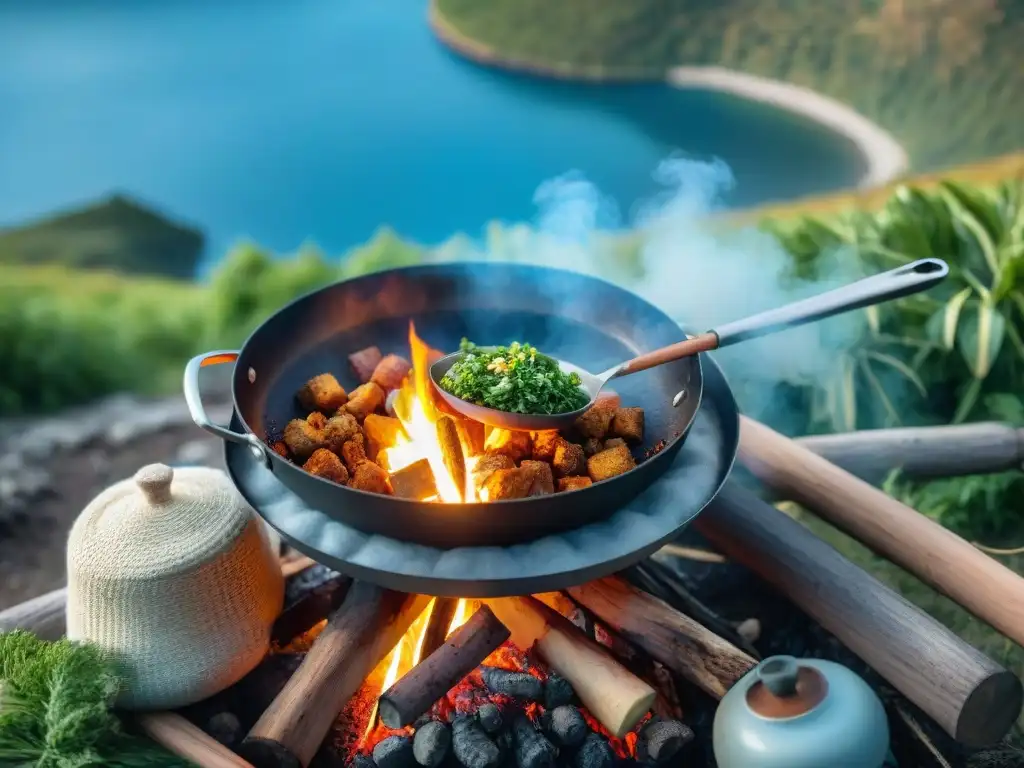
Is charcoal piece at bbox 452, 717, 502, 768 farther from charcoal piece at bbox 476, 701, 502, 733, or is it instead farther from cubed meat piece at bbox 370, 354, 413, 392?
cubed meat piece at bbox 370, 354, 413, 392

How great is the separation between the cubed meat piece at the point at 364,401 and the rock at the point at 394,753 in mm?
774

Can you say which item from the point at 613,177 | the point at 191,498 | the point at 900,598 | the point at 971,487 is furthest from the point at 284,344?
the point at 613,177

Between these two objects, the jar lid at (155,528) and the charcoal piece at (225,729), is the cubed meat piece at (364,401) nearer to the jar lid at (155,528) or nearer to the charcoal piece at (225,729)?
the jar lid at (155,528)

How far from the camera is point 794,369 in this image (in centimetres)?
358

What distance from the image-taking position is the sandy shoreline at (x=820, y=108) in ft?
20.0

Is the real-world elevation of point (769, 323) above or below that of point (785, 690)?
above

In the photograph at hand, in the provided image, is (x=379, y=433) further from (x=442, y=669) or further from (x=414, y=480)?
(x=442, y=669)

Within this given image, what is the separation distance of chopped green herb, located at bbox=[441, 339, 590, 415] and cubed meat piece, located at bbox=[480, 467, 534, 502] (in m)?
0.16

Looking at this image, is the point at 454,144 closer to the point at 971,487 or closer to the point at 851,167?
the point at 851,167

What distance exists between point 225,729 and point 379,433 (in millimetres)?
831

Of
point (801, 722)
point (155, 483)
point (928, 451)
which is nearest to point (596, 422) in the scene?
point (801, 722)

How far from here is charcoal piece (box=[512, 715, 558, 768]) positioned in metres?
2.00

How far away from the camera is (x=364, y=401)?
222 cm

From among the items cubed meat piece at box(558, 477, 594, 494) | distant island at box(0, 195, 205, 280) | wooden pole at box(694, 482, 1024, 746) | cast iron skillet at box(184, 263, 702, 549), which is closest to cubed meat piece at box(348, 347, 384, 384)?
cast iron skillet at box(184, 263, 702, 549)
